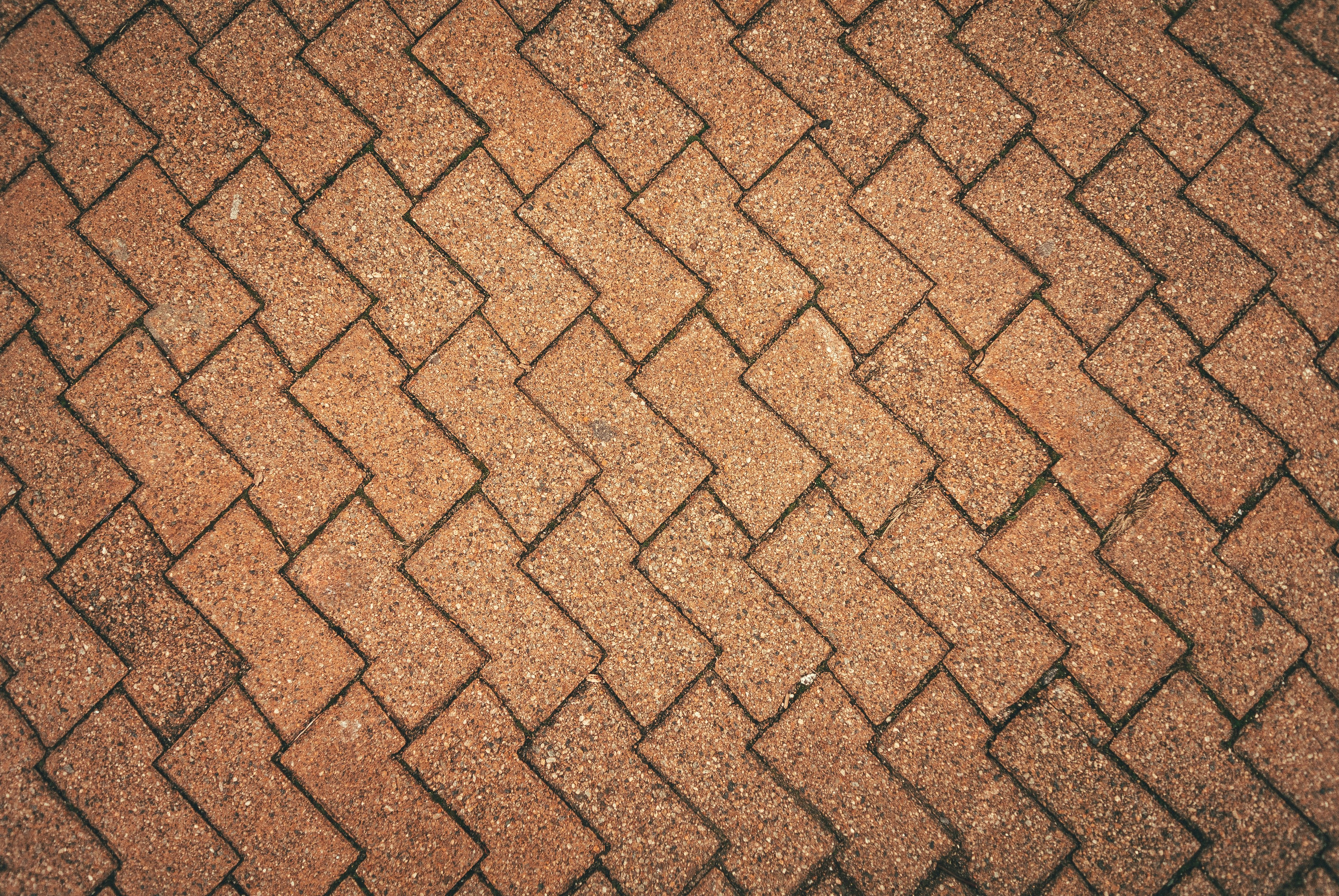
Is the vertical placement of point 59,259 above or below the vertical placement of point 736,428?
below

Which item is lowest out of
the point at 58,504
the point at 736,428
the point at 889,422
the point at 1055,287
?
the point at 58,504

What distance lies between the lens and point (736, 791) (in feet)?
7.77

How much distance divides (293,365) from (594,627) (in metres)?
1.34

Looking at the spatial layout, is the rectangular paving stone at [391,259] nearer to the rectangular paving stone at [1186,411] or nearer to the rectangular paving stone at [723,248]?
the rectangular paving stone at [723,248]

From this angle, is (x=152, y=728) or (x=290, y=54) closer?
(x=152, y=728)

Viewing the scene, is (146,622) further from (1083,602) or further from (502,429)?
(1083,602)

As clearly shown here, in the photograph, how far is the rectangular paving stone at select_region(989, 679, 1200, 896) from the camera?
2334 millimetres

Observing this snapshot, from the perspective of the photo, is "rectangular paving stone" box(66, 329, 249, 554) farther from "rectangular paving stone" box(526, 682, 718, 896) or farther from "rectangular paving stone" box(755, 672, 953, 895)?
"rectangular paving stone" box(755, 672, 953, 895)

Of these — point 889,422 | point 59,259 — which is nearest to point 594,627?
point 889,422

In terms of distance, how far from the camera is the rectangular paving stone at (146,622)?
7.97 feet

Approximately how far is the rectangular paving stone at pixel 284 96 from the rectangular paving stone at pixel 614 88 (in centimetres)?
71

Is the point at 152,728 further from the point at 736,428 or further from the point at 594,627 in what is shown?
the point at 736,428

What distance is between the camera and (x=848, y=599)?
2.45m

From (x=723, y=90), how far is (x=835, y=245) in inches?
26.4
